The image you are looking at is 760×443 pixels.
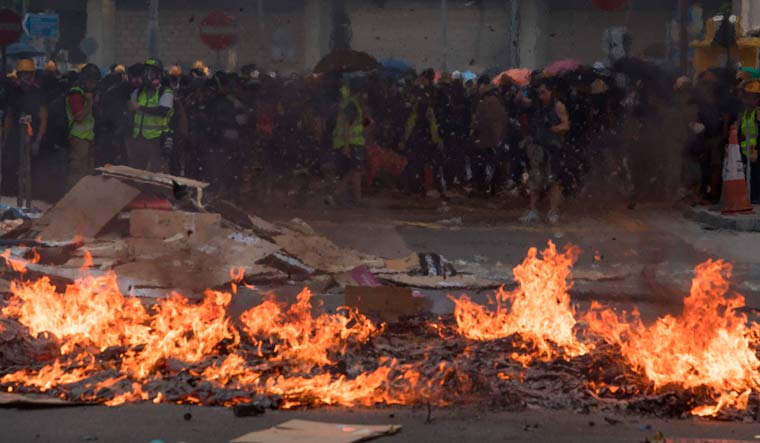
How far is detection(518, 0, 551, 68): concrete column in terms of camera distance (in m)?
49.9

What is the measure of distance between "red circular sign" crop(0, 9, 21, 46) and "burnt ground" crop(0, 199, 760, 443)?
13.6ft

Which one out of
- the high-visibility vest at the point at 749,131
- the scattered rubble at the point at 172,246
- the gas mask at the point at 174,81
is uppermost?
the gas mask at the point at 174,81

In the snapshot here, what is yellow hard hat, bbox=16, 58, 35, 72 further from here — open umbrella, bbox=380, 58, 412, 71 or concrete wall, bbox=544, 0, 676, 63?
concrete wall, bbox=544, 0, 676, 63

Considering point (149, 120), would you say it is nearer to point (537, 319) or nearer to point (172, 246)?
point (172, 246)

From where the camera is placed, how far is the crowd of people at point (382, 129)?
1914 centimetres

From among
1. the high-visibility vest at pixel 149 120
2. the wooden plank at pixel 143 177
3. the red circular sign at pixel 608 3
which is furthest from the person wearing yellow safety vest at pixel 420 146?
the wooden plank at pixel 143 177

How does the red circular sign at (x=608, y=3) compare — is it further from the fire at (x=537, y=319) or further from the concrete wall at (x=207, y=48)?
the concrete wall at (x=207, y=48)

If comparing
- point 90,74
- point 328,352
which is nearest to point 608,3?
point 90,74

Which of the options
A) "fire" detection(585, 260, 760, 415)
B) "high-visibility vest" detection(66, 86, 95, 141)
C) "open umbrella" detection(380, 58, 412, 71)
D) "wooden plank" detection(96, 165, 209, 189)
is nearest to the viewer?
"fire" detection(585, 260, 760, 415)

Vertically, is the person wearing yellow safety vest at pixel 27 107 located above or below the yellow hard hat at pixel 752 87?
below

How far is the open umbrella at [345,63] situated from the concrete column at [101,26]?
105ft

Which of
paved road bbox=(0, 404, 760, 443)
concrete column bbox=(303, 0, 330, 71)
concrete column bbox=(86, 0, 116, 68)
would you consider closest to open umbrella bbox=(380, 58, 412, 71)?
concrete column bbox=(303, 0, 330, 71)

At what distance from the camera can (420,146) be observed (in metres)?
21.2

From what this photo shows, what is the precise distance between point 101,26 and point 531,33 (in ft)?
48.9
